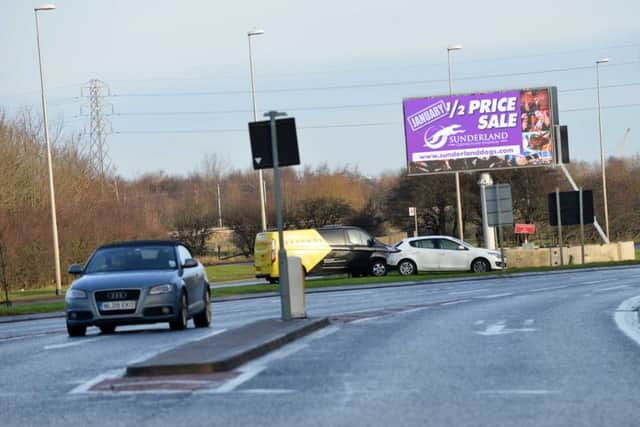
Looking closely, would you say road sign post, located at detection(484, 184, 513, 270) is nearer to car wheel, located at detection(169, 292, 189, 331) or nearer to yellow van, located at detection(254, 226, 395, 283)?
yellow van, located at detection(254, 226, 395, 283)

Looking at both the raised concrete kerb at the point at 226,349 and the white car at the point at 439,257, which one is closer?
the raised concrete kerb at the point at 226,349

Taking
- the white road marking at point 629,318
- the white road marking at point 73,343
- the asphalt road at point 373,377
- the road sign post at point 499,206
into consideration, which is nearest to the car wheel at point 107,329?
the asphalt road at point 373,377

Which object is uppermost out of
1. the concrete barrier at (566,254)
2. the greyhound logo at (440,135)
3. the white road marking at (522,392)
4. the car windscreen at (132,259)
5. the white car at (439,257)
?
the greyhound logo at (440,135)

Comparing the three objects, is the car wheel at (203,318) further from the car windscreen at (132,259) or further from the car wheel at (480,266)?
the car wheel at (480,266)

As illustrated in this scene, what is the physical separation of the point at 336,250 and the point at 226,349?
32.3 metres

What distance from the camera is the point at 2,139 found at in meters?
52.9

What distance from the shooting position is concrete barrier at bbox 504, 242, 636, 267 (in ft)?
176

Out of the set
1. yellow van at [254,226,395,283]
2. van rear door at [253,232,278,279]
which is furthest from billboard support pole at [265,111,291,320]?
yellow van at [254,226,395,283]

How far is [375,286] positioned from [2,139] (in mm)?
21682

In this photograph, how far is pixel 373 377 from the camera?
445 inches

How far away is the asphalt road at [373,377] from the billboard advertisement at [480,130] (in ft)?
115

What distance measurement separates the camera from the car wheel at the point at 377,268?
46062 millimetres

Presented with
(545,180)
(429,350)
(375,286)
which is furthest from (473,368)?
(545,180)

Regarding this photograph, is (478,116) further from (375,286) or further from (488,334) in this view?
(488,334)
